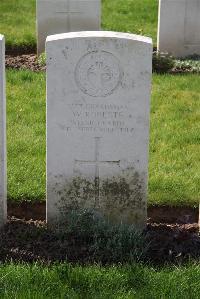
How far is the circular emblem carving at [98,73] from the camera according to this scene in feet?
16.5

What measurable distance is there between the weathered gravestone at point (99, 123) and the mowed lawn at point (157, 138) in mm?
700

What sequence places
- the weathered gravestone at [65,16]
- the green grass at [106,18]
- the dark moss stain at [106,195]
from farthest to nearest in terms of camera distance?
the green grass at [106,18], the weathered gravestone at [65,16], the dark moss stain at [106,195]

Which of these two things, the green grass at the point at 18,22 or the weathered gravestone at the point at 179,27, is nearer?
the weathered gravestone at the point at 179,27

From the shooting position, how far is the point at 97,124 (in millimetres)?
5160

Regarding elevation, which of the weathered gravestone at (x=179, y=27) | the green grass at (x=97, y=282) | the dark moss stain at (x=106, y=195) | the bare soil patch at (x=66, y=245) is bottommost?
the green grass at (x=97, y=282)

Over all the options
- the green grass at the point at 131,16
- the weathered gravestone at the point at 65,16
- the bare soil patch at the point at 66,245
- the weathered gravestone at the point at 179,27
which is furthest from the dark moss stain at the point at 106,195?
the green grass at the point at 131,16

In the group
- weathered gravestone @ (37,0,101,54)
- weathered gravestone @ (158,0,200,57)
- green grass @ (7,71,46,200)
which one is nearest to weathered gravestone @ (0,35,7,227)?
green grass @ (7,71,46,200)

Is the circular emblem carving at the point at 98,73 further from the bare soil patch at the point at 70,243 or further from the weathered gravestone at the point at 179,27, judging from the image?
the weathered gravestone at the point at 179,27

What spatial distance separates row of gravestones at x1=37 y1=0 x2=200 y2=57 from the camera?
10.4 metres

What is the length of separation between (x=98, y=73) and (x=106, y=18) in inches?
305

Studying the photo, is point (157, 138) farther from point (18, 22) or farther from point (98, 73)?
point (18, 22)

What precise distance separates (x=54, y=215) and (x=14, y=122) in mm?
2449

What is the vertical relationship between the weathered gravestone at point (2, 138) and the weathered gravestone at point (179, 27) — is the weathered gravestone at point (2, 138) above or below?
below

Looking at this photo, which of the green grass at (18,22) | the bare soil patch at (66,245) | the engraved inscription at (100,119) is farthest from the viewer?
the green grass at (18,22)
